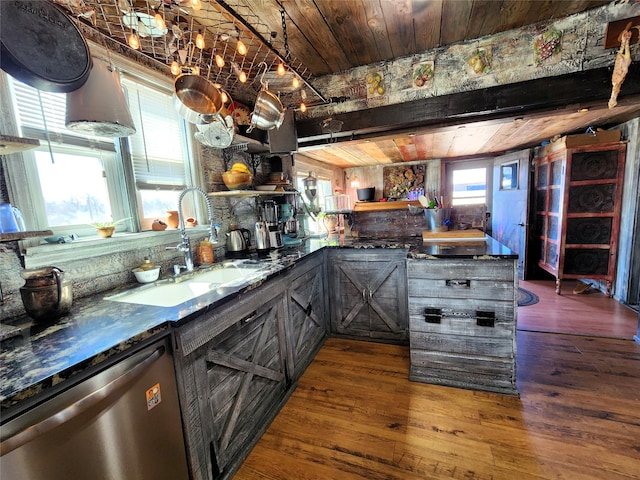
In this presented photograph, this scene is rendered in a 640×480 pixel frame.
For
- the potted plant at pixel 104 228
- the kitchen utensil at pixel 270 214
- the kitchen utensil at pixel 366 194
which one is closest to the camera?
the potted plant at pixel 104 228

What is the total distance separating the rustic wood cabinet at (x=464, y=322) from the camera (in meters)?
1.84

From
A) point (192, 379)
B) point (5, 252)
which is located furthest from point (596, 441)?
point (5, 252)

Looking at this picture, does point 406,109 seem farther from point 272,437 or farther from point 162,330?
point 272,437

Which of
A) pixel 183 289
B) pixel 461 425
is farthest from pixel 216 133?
pixel 461 425

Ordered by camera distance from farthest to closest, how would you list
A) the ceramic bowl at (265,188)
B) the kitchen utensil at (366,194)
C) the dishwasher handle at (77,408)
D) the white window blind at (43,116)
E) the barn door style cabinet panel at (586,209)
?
the kitchen utensil at (366,194), the barn door style cabinet panel at (586,209), the ceramic bowl at (265,188), the white window blind at (43,116), the dishwasher handle at (77,408)

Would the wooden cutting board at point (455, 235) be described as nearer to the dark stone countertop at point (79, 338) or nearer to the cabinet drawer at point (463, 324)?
the cabinet drawer at point (463, 324)

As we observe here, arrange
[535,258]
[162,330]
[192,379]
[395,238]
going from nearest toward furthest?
1. [162,330]
2. [192,379]
3. [395,238]
4. [535,258]

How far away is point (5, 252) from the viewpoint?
117 centimetres

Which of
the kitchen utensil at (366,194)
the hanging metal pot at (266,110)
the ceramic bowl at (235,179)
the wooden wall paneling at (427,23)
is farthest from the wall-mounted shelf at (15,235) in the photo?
the kitchen utensil at (366,194)

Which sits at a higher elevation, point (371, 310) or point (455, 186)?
point (455, 186)

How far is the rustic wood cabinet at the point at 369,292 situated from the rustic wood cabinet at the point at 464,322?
41 cm

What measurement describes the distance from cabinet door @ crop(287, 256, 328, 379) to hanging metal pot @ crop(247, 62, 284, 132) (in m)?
1.11

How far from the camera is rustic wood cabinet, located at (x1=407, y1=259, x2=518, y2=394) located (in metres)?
1.84

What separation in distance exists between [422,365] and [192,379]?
163 centimetres
